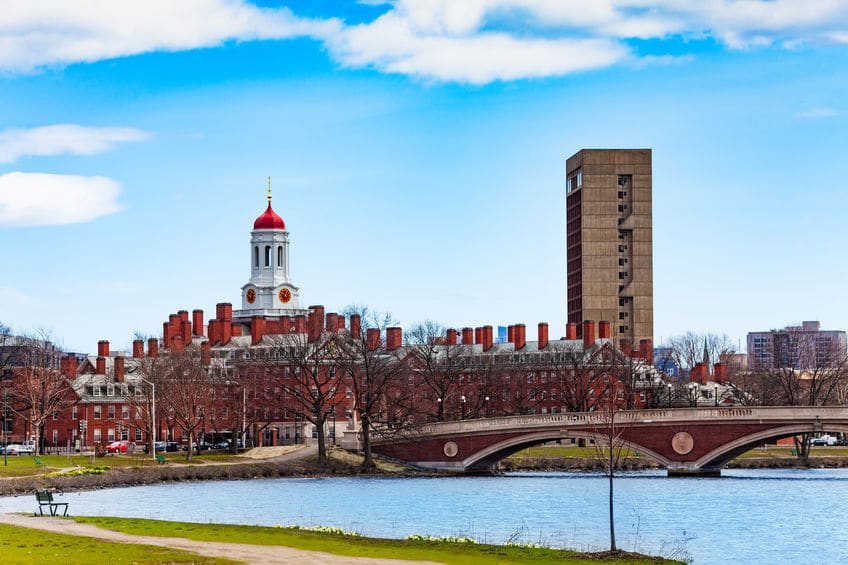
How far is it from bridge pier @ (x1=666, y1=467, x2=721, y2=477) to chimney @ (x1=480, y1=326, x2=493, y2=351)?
6114 centimetres

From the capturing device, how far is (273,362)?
121938 mm

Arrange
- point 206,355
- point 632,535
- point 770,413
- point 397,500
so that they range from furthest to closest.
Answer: point 206,355 → point 770,413 → point 397,500 → point 632,535

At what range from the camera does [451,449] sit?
331 feet

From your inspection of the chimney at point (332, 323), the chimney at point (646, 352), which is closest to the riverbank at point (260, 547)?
the chimney at point (332, 323)

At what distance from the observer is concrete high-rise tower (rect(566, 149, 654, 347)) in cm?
18450

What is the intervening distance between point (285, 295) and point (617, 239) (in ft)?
162

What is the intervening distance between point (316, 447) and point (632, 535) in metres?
55.9

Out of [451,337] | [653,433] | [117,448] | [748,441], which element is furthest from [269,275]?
[748,441]

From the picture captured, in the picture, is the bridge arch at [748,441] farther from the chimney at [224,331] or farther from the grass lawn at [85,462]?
the chimney at [224,331]

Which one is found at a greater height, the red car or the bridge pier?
the red car

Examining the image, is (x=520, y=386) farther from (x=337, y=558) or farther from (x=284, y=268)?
(x=337, y=558)

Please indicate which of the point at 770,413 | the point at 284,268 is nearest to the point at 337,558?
the point at 770,413

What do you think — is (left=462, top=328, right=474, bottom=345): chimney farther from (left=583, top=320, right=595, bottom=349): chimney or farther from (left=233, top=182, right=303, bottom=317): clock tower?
(left=233, top=182, right=303, bottom=317): clock tower

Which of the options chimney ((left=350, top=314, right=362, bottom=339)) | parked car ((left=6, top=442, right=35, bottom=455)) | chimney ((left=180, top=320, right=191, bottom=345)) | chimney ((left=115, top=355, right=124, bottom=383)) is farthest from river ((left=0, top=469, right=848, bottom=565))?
chimney ((left=180, top=320, right=191, bottom=345))
